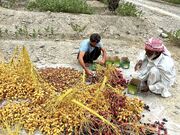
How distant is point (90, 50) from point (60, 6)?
10.3 feet

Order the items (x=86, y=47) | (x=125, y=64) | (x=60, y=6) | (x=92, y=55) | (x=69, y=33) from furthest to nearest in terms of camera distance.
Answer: (x=60, y=6) → (x=69, y=33) → (x=125, y=64) → (x=92, y=55) → (x=86, y=47)

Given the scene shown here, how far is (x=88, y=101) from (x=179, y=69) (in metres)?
2.62

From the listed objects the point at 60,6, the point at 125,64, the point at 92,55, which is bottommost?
the point at 60,6

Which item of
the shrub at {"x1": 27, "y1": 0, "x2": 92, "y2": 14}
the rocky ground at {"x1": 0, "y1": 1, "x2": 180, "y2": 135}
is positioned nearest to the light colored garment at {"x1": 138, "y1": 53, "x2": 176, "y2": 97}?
the rocky ground at {"x1": 0, "y1": 1, "x2": 180, "y2": 135}

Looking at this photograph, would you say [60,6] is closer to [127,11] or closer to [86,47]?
[127,11]

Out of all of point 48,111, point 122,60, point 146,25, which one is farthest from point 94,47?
point 146,25

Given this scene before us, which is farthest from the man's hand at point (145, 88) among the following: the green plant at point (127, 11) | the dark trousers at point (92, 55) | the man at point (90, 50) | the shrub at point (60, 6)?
the green plant at point (127, 11)

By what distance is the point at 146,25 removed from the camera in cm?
948

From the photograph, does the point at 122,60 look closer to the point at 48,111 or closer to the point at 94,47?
the point at 94,47

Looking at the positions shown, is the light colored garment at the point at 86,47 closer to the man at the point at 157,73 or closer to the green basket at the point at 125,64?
the green basket at the point at 125,64

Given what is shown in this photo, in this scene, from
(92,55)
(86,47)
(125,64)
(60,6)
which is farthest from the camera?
(60,6)

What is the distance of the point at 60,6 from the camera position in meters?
9.41

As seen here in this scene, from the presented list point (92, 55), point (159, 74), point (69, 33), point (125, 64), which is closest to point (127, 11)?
point (69, 33)

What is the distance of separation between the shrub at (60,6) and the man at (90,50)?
118 inches
